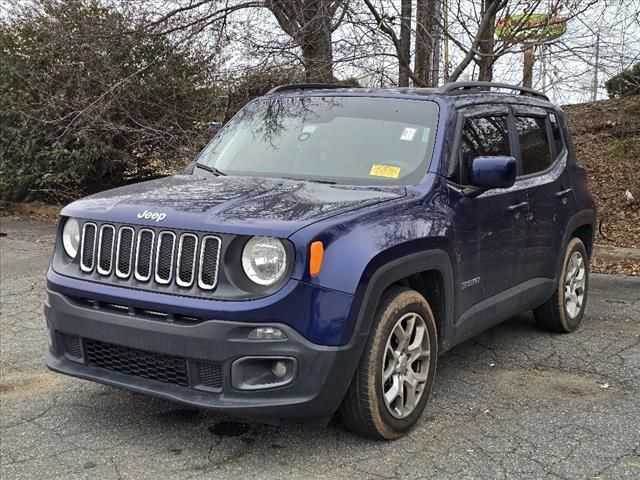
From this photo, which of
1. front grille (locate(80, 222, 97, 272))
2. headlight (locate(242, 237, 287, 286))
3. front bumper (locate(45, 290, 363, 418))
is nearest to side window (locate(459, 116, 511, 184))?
headlight (locate(242, 237, 287, 286))

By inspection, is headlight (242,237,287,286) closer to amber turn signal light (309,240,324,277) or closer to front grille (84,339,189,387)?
amber turn signal light (309,240,324,277)

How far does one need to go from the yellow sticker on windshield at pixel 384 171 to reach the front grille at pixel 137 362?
1.59m

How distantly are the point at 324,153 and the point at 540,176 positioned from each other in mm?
1757

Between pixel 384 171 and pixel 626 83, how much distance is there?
27.9ft

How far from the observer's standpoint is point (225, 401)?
3.30 meters

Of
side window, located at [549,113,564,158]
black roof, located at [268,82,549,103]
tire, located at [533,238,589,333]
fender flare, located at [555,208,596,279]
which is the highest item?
black roof, located at [268,82,549,103]

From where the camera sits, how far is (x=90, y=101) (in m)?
10.3

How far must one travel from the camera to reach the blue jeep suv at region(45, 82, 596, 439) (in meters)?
3.26

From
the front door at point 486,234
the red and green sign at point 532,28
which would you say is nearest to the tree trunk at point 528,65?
the red and green sign at point 532,28

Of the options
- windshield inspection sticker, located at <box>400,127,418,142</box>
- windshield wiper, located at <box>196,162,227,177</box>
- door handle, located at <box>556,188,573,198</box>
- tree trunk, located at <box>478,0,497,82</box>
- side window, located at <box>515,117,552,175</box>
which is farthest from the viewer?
tree trunk, located at <box>478,0,497,82</box>

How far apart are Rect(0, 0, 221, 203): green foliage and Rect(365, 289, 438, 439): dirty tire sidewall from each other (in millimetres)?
6645

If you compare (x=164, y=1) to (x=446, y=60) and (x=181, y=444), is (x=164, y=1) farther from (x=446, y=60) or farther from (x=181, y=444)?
(x=181, y=444)

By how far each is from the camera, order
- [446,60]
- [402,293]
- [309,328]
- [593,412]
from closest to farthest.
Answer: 1. [309,328]
2. [402,293]
3. [593,412]
4. [446,60]

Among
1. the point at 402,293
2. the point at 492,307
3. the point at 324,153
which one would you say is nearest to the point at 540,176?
the point at 492,307
